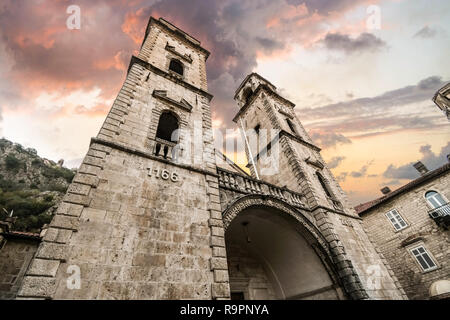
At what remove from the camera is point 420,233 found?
14.1 metres

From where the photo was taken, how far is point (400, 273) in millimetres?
14539

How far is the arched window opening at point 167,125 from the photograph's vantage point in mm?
8539

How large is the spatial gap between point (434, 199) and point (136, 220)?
65.6ft

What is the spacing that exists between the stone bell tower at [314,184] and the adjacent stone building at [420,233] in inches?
103

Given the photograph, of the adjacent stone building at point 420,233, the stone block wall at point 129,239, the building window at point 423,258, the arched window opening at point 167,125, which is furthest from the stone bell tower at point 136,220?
the building window at point 423,258

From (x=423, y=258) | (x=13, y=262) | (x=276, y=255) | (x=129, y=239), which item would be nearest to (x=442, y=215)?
(x=423, y=258)

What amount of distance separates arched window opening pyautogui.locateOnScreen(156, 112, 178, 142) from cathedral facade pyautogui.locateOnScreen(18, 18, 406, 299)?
5cm

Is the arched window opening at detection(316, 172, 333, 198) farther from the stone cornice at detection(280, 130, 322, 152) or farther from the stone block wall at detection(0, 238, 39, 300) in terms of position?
the stone block wall at detection(0, 238, 39, 300)

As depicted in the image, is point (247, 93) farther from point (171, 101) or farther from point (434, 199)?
point (434, 199)

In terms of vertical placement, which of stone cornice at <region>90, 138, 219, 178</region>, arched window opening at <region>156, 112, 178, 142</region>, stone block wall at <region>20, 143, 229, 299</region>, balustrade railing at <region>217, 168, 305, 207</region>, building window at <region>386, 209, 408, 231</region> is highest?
arched window opening at <region>156, 112, 178, 142</region>

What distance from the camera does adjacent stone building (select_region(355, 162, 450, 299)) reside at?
42.1 ft

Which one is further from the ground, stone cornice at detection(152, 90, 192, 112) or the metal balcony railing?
stone cornice at detection(152, 90, 192, 112)

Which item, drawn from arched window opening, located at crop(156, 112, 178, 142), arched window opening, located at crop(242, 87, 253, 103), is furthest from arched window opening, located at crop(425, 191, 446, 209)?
arched window opening, located at crop(156, 112, 178, 142)

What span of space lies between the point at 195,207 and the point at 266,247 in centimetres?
635
